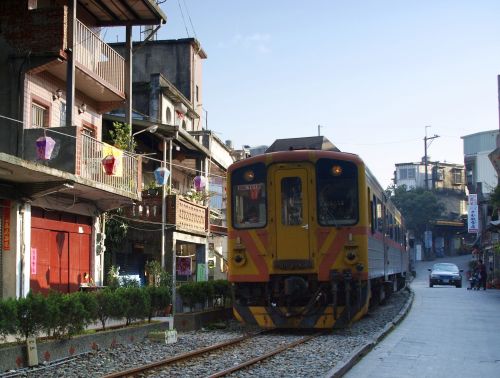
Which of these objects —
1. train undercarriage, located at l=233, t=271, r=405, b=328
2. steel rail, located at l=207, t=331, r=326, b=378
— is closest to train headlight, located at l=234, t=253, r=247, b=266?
train undercarriage, located at l=233, t=271, r=405, b=328

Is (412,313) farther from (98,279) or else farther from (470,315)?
(98,279)

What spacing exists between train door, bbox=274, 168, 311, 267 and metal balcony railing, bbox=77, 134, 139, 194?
492 centimetres

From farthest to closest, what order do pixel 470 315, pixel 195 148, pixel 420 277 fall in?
pixel 420 277, pixel 195 148, pixel 470 315

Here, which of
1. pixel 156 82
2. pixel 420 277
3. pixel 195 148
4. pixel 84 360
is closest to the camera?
pixel 84 360

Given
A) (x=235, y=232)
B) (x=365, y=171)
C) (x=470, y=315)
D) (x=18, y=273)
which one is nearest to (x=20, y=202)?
(x=18, y=273)

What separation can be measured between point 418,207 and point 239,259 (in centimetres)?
5444

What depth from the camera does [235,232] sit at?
14125 mm

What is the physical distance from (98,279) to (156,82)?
12.3m

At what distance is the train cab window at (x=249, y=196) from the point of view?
14008 millimetres

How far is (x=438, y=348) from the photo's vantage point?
37.6 ft

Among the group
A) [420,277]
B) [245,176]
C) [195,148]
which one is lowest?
[420,277]

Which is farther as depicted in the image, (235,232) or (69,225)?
(69,225)

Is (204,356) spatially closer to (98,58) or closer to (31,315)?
(31,315)

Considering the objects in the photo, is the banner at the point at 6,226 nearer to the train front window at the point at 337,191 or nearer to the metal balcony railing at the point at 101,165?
the metal balcony railing at the point at 101,165
